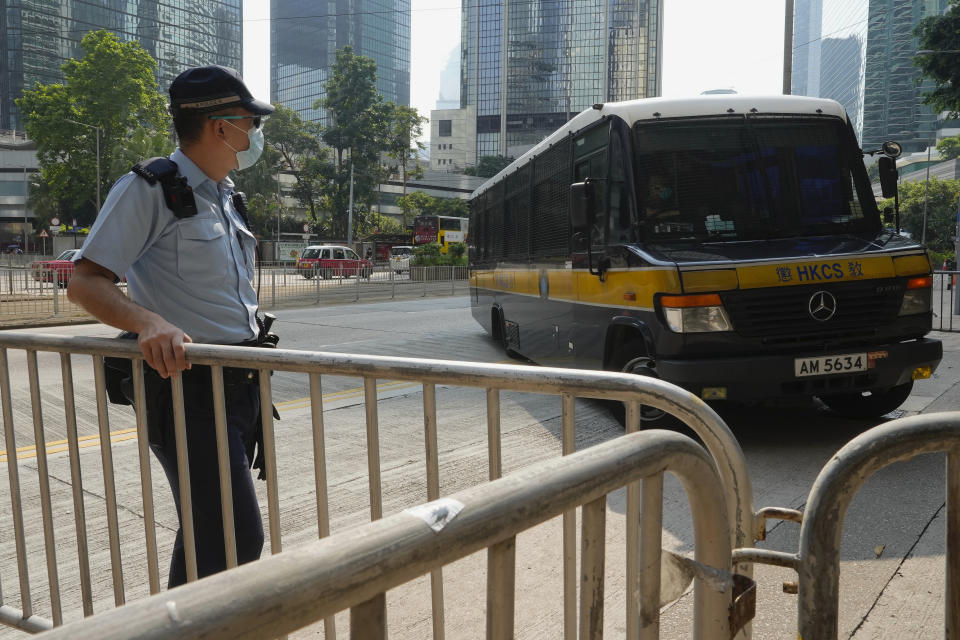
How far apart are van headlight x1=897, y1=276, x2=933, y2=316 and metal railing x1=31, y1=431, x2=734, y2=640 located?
17.2 feet

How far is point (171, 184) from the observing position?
8.32 feet

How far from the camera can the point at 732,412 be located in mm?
7336

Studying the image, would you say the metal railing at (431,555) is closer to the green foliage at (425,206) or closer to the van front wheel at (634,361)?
the van front wheel at (634,361)

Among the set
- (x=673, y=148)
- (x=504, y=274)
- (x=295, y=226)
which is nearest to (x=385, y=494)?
(x=673, y=148)

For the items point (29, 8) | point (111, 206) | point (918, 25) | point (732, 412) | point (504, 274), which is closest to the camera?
point (111, 206)

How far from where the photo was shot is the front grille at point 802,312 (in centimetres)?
581

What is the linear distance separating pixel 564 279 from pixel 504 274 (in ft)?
11.4

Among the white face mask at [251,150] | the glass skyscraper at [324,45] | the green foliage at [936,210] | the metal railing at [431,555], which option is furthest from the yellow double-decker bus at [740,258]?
the glass skyscraper at [324,45]

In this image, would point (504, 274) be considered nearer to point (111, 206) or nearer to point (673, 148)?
point (673, 148)

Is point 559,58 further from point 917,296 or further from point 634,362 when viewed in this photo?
point 634,362

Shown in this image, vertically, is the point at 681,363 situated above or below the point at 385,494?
above

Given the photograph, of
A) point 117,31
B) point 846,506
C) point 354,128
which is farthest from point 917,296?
point 117,31

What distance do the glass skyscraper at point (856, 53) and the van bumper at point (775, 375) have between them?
33.0 m

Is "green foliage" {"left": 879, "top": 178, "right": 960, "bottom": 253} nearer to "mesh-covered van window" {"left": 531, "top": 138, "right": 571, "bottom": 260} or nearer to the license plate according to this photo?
"mesh-covered van window" {"left": 531, "top": 138, "right": 571, "bottom": 260}
